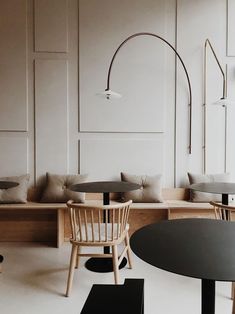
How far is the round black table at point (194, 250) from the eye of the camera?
1.06m

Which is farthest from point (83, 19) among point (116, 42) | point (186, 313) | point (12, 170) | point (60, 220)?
→ point (186, 313)

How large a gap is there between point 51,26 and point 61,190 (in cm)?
225

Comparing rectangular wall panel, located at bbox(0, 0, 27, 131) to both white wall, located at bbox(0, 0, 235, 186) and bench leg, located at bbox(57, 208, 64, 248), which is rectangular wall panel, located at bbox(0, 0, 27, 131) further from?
bench leg, located at bbox(57, 208, 64, 248)

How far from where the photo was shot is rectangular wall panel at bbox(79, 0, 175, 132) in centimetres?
390

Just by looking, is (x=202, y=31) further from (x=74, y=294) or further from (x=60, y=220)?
(x=74, y=294)

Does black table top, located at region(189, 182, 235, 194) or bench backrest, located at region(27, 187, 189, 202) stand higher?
black table top, located at region(189, 182, 235, 194)

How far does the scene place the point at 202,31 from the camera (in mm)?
3951

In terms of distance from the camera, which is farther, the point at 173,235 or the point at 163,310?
the point at 163,310

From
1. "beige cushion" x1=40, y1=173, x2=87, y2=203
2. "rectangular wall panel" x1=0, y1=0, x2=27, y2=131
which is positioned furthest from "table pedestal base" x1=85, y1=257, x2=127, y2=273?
"rectangular wall panel" x1=0, y1=0, x2=27, y2=131

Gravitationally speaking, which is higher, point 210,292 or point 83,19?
point 83,19

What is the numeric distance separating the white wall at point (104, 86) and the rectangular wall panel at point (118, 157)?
0.01m

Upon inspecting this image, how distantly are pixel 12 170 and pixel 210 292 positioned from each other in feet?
10.7

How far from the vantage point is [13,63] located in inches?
152

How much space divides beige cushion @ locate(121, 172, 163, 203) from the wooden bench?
83mm
